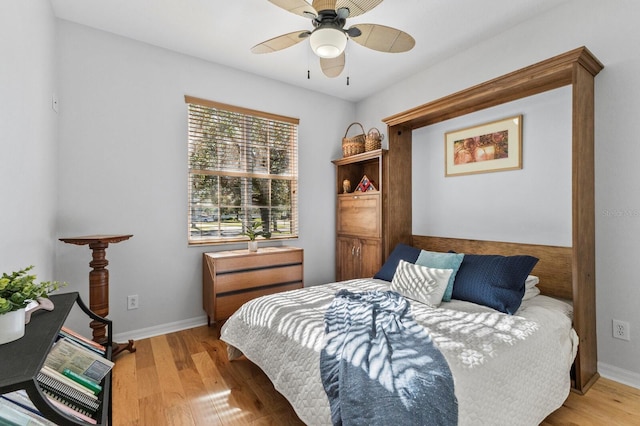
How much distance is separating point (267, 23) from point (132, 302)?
106 inches

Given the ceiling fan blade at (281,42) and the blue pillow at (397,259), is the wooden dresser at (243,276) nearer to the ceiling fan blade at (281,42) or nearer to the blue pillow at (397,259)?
the blue pillow at (397,259)

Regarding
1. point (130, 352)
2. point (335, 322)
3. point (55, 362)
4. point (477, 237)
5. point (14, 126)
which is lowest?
point (130, 352)

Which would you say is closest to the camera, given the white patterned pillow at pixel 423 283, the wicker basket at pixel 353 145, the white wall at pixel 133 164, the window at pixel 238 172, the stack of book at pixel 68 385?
the stack of book at pixel 68 385

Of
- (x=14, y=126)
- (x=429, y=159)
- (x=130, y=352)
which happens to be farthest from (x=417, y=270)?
(x=14, y=126)

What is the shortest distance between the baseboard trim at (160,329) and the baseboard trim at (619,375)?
3327 mm

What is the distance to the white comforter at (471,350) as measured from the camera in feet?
4.57

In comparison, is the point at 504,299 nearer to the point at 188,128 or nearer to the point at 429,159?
the point at 429,159

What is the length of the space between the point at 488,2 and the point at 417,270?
2.07 meters

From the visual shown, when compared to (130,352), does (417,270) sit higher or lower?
higher

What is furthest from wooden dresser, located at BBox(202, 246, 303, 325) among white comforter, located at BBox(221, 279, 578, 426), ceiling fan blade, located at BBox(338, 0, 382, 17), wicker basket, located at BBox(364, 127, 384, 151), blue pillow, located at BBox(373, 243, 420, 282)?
ceiling fan blade, located at BBox(338, 0, 382, 17)

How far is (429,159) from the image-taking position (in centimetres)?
347

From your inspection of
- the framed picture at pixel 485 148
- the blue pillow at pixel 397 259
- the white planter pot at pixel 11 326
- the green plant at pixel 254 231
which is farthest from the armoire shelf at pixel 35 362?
the framed picture at pixel 485 148

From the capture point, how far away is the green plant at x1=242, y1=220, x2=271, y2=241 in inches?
131

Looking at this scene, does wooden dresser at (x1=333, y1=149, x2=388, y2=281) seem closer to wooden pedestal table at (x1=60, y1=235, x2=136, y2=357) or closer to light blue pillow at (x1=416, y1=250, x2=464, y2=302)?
light blue pillow at (x1=416, y1=250, x2=464, y2=302)
